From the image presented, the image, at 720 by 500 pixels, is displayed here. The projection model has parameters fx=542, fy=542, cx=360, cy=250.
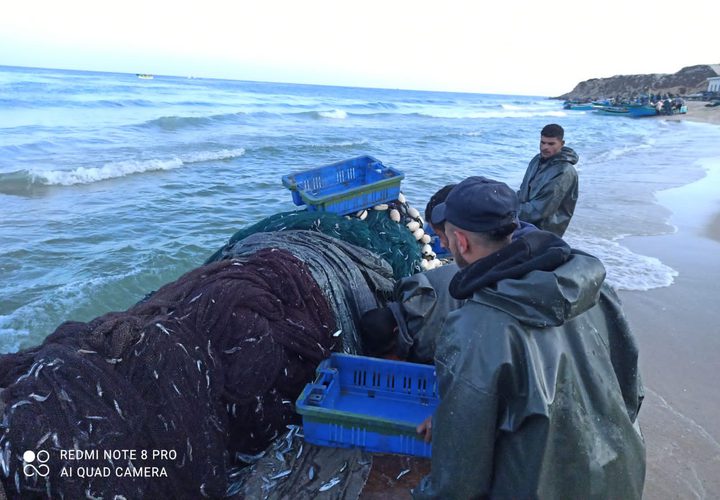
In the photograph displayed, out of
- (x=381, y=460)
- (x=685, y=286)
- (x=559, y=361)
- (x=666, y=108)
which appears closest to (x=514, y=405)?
(x=559, y=361)

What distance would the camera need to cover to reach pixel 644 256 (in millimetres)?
8102

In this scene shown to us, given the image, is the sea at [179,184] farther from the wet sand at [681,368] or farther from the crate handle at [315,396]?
the crate handle at [315,396]

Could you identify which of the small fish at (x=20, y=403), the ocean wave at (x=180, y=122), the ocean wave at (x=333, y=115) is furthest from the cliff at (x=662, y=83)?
the small fish at (x=20, y=403)

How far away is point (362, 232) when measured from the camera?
15.7ft

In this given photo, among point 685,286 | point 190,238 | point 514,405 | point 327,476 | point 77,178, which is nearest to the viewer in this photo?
point 514,405

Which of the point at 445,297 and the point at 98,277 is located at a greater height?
the point at 445,297

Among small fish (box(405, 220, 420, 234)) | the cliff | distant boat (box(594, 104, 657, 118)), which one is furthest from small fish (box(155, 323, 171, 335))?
the cliff

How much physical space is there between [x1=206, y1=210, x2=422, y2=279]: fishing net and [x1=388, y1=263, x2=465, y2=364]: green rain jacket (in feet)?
4.03

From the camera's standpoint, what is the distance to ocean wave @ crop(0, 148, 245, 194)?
1256 centimetres

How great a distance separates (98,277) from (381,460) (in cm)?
591

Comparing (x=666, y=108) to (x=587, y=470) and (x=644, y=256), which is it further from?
(x=587, y=470)

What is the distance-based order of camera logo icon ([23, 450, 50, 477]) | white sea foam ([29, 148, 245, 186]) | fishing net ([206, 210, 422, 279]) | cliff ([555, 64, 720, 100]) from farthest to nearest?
cliff ([555, 64, 720, 100]), white sea foam ([29, 148, 245, 186]), fishing net ([206, 210, 422, 279]), camera logo icon ([23, 450, 50, 477])

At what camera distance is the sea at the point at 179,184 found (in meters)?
7.31

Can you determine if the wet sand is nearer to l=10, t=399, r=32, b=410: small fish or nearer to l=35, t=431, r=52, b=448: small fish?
l=35, t=431, r=52, b=448: small fish
